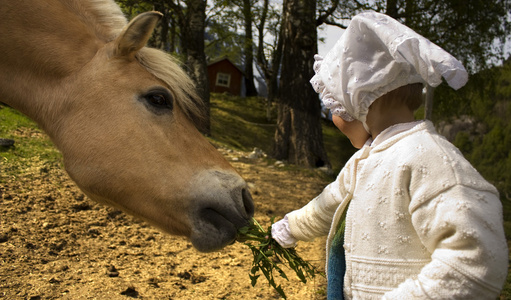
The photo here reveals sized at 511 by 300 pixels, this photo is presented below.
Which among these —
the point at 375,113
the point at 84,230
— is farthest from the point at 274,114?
the point at 375,113

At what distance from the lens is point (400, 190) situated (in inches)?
54.9

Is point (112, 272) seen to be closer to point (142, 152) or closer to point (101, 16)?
point (142, 152)

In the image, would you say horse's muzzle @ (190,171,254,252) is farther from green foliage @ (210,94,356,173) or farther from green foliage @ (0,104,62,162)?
green foliage @ (210,94,356,173)

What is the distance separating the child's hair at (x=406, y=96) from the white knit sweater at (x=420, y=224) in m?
Answer: 0.10

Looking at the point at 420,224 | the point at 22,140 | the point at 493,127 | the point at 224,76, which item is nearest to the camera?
the point at 420,224

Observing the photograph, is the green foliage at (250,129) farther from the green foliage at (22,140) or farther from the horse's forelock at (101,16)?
the horse's forelock at (101,16)

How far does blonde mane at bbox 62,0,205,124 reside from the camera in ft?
7.24

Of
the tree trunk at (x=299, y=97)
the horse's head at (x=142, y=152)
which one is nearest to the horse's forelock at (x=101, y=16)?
the horse's head at (x=142, y=152)

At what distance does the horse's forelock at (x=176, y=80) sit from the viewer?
2.20 metres

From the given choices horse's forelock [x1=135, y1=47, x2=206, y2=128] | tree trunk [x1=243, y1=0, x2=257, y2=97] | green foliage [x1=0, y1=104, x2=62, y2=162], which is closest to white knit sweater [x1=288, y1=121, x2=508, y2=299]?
horse's forelock [x1=135, y1=47, x2=206, y2=128]

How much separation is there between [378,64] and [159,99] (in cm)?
109

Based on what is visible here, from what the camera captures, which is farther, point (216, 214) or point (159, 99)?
point (159, 99)

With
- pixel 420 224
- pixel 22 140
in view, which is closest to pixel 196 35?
pixel 22 140

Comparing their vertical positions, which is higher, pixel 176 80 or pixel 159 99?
pixel 176 80
